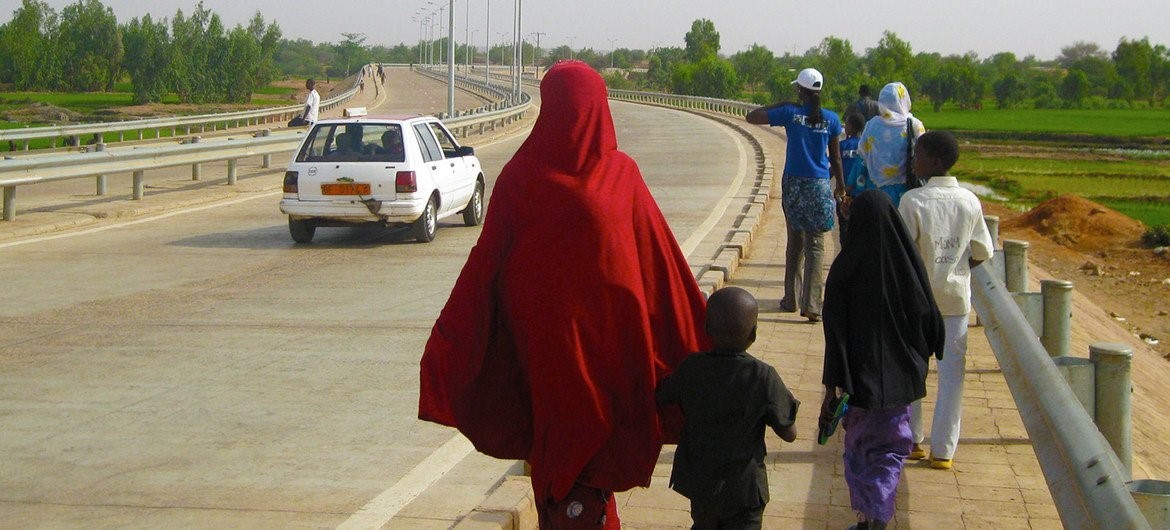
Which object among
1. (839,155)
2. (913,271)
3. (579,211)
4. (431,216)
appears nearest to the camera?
(579,211)

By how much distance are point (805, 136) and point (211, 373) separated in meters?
4.41

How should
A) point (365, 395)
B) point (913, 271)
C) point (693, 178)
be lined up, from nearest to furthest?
point (913, 271) < point (365, 395) < point (693, 178)

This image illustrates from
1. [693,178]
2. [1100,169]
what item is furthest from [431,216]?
[1100,169]

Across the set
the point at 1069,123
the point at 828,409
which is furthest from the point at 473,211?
the point at 1069,123

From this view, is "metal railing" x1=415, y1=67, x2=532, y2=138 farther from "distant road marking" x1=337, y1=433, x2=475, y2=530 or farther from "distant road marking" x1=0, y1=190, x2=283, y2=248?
"distant road marking" x1=337, y1=433, x2=475, y2=530

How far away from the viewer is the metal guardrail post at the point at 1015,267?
7.62 metres

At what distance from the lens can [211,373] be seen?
27.7 feet

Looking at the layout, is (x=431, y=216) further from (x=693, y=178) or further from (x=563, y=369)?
(x=563, y=369)

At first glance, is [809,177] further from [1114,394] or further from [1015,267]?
[1114,394]

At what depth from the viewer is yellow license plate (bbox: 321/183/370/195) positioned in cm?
1482

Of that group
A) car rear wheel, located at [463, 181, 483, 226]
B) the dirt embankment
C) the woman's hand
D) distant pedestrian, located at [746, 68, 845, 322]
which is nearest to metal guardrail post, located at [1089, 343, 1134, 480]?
the woman's hand

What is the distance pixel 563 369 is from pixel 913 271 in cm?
178

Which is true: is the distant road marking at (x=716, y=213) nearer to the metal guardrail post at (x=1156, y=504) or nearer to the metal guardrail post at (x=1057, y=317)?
the metal guardrail post at (x=1057, y=317)

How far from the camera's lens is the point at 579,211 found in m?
3.81
